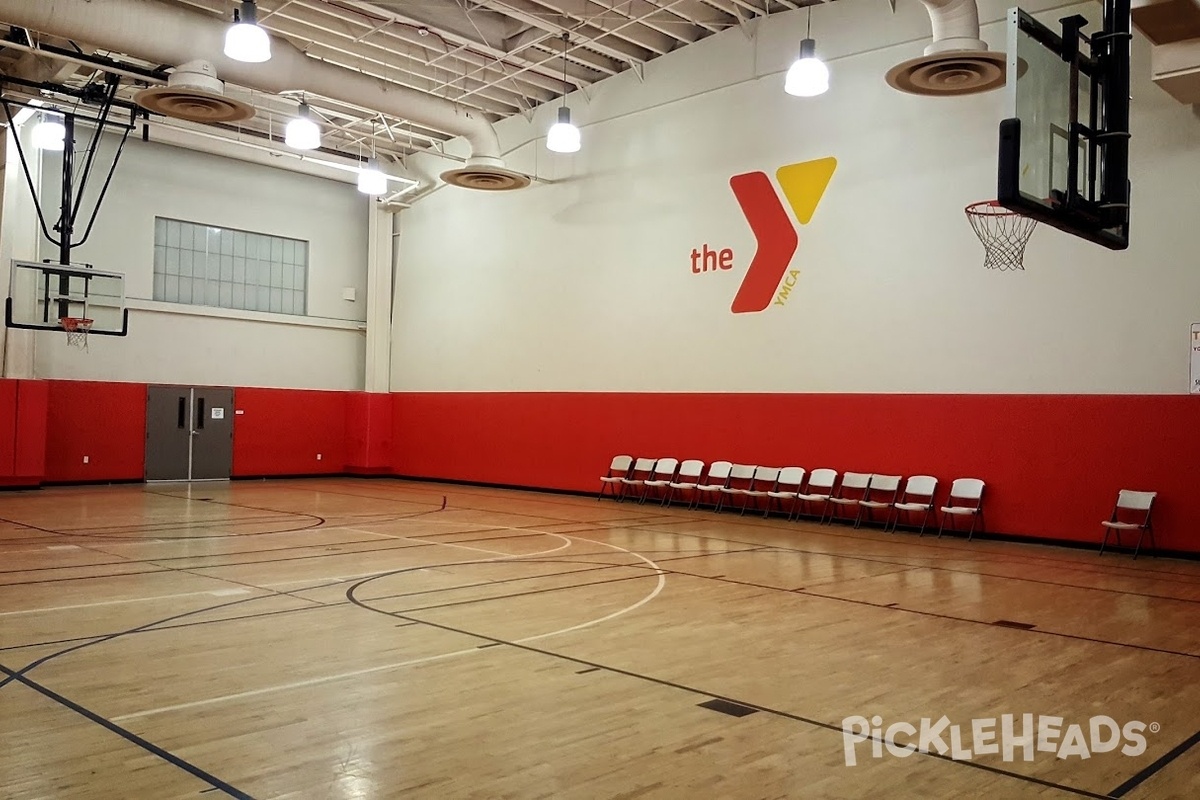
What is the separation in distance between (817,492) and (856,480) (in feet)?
2.68

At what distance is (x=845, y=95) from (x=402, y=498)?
9070 millimetres

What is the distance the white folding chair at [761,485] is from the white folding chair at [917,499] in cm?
175

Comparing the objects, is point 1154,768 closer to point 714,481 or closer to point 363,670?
point 363,670

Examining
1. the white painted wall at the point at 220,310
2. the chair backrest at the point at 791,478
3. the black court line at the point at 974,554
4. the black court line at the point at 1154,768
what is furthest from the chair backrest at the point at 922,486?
the white painted wall at the point at 220,310

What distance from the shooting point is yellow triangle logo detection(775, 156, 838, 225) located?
12570mm

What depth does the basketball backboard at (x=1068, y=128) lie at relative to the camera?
5832 millimetres

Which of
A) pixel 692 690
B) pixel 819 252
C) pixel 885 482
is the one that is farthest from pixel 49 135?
pixel 692 690

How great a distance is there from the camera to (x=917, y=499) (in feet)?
38.5

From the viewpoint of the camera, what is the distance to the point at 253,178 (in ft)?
61.0

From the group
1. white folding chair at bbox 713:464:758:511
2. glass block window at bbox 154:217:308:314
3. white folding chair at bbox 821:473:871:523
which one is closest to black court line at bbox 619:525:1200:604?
white folding chair at bbox 821:473:871:523

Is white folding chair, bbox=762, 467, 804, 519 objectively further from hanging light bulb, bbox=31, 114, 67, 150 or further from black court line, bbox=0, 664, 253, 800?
hanging light bulb, bbox=31, 114, 67, 150

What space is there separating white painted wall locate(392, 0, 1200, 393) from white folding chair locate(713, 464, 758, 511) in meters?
1.17

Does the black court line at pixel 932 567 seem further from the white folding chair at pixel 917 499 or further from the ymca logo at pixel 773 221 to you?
the ymca logo at pixel 773 221

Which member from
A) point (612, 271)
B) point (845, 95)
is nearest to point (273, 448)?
point (612, 271)
